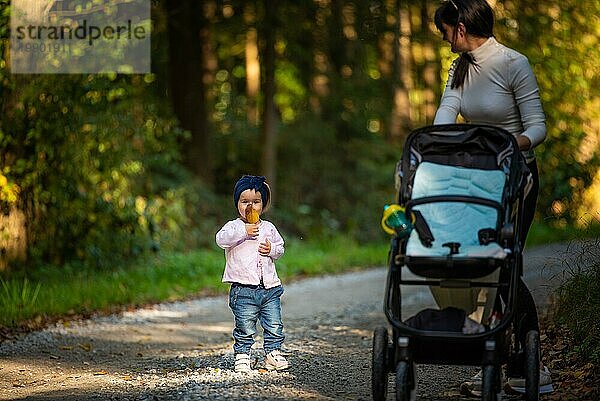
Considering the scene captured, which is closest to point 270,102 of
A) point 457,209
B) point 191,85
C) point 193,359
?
point 191,85

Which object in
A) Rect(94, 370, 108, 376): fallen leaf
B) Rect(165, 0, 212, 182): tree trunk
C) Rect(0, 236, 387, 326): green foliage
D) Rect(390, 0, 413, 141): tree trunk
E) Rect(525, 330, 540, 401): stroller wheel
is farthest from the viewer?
Rect(390, 0, 413, 141): tree trunk

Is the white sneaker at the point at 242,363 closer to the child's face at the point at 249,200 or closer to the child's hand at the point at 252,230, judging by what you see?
the child's hand at the point at 252,230

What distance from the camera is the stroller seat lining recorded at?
4.88 meters

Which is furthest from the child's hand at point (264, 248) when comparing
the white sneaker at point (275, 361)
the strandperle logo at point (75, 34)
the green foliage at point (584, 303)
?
the strandperle logo at point (75, 34)

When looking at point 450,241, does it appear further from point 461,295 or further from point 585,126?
point 585,126

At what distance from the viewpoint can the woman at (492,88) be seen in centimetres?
558

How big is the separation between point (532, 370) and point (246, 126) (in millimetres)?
16768

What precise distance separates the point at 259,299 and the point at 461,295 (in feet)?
5.43

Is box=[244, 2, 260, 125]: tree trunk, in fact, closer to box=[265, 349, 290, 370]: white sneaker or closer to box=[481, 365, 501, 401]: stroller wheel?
box=[265, 349, 290, 370]: white sneaker

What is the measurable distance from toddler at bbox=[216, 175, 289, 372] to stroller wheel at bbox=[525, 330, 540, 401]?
1.79m

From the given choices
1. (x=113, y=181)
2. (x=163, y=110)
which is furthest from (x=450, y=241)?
(x=163, y=110)

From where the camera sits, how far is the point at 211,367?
6.67 m

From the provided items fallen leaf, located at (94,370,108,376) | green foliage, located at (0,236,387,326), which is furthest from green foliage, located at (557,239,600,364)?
green foliage, located at (0,236,387,326)

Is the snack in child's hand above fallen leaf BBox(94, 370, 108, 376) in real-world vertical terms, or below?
above
